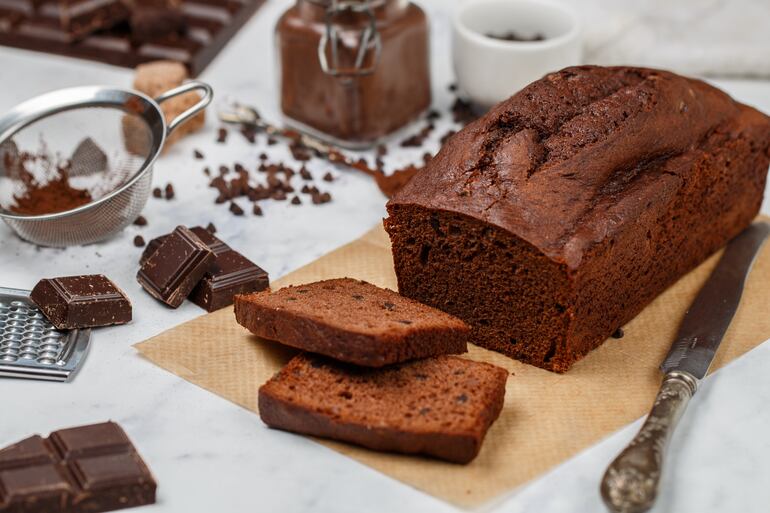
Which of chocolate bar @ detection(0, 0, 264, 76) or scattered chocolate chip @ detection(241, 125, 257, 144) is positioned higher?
chocolate bar @ detection(0, 0, 264, 76)

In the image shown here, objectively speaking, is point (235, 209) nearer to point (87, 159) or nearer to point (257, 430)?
point (87, 159)

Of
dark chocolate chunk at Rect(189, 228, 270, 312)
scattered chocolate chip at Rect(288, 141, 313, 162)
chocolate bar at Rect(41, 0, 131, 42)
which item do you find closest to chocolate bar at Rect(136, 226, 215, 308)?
dark chocolate chunk at Rect(189, 228, 270, 312)

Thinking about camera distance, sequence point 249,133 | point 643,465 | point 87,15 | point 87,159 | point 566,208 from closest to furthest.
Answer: point 643,465 < point 566,208 < point 87,159 < point 249,133 < point 87,15

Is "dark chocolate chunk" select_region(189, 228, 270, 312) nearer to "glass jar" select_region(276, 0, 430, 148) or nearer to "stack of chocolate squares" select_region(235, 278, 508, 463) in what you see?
"stack of chocolate squares" select_region(235, 278, 508, 463)

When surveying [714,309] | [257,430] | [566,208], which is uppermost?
[566,208]

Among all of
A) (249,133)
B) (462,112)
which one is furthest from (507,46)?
(249,133)

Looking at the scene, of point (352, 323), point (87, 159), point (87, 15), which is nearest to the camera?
point (352, 323)
